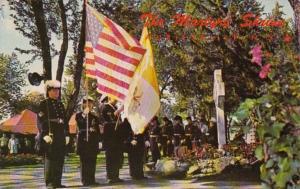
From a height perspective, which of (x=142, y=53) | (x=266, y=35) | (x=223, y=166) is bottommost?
(x=223, y=166)

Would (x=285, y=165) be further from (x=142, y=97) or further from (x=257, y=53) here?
(x=142, y=97)

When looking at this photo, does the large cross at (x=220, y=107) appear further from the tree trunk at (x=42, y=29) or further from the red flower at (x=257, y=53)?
the red flower at (x=257, y=53)

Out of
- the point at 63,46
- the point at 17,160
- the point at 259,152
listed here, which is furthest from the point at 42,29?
the point at 259,152

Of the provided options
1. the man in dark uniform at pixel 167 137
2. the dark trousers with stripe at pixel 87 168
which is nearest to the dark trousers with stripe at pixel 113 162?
the dark trousers with stripe at pixel 87 168

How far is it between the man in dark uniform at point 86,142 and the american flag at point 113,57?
1.10m

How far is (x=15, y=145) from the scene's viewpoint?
113 ft

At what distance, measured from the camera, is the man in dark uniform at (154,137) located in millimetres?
17922

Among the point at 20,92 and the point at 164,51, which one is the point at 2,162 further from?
the point at 20,92

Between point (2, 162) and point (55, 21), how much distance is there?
6.63 meters

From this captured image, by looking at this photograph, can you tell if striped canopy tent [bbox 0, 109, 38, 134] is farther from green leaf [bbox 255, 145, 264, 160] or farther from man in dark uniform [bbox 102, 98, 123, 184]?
green leaf [bbox 255, 145, 264, 160]

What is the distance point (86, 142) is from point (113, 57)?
2094 mm

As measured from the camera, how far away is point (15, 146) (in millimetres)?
34531

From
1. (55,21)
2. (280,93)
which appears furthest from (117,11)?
(280,93)

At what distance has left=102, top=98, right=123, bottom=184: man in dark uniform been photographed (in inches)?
474
